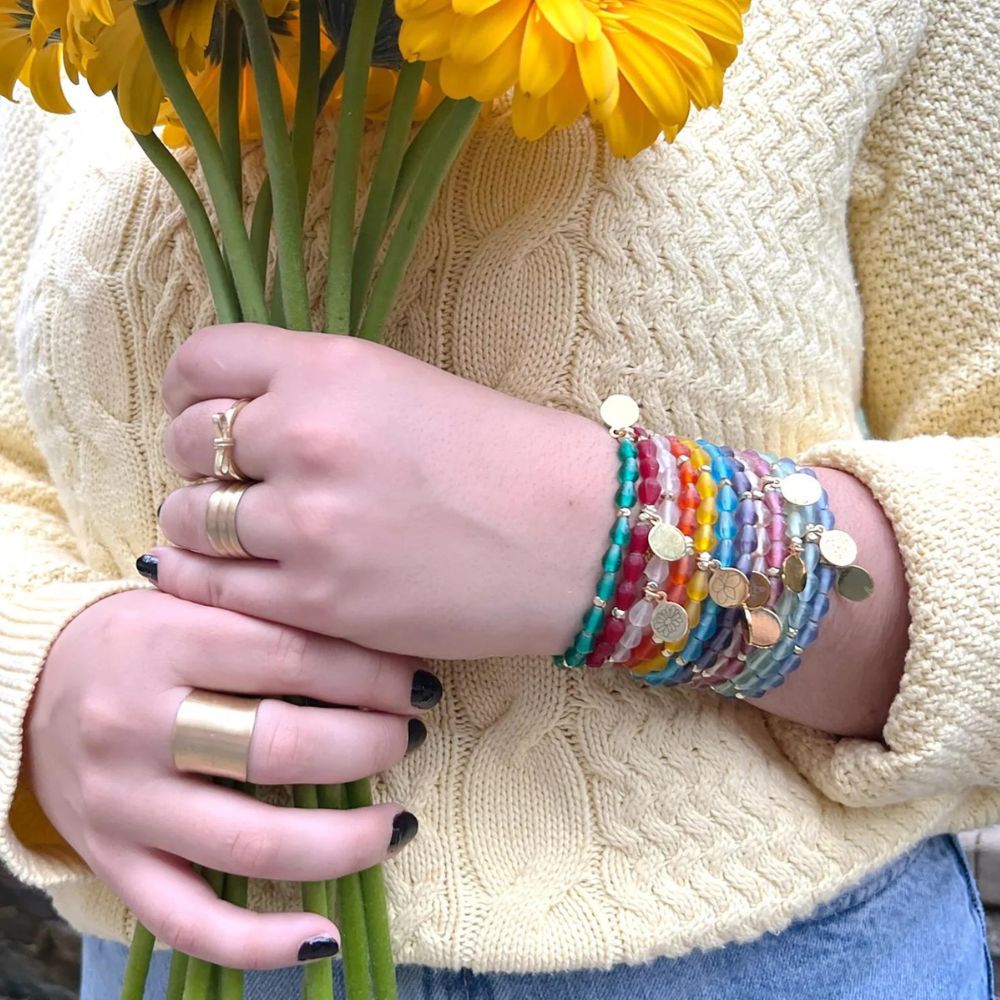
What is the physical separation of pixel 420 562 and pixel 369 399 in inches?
3.4

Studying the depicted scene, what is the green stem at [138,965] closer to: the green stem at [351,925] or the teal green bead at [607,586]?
the green stem at [351,925]

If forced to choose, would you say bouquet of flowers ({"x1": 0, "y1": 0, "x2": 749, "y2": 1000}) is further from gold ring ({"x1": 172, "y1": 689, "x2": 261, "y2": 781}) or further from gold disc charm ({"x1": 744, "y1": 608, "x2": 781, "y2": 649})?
gold disc charm ({"x1": 744, "y1": 608, "x2": 781, "y2": 649})

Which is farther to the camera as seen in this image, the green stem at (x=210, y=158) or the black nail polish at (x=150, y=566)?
the black nail polish at (x=150, y=566)

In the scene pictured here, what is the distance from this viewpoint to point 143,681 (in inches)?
18.9

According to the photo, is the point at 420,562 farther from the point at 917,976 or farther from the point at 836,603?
the point at 917,976

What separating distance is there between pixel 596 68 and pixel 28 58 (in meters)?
0.28

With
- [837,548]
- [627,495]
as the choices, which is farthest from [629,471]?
[837,548]

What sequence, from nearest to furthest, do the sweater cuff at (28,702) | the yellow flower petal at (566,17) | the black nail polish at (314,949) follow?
the yellow flower petal at (566,17)
the black nail polish at (314,949)
the sweater cuff at (28,702)

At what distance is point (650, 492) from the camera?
1.67ft

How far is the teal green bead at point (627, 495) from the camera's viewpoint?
20.0 inches

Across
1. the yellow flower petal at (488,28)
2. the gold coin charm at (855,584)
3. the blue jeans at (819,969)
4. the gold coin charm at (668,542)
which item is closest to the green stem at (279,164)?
the yellow flower petal at (488,28)

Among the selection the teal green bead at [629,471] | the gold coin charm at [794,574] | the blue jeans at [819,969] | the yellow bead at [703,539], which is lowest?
the blue jeans at [819,969]

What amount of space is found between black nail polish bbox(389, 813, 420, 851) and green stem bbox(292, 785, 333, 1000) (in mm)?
43

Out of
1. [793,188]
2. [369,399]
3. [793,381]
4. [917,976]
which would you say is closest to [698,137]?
[793,188]
